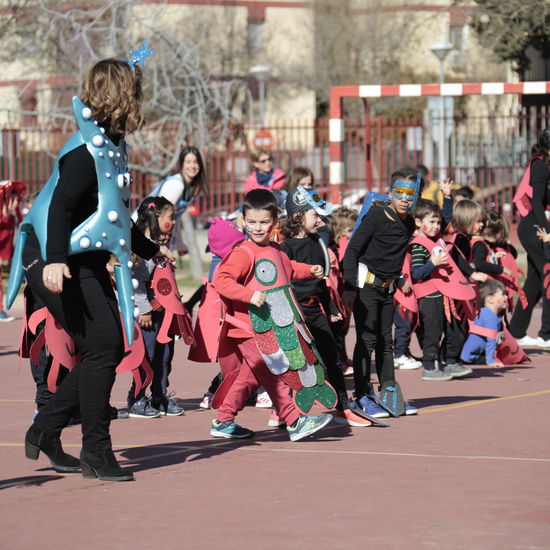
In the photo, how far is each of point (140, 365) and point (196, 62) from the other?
555 inches

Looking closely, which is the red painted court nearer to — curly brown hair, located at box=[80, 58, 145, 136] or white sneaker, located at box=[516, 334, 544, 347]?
curly brown hair, located at box=[80, 58, 145, 136]

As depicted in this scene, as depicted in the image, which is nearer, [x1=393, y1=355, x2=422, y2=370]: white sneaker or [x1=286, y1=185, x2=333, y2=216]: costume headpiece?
[x1=286, y1=185, x2=333, y2=216]: costume headpiece

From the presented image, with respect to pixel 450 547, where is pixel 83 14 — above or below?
above

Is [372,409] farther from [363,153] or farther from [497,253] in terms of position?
[363,153]

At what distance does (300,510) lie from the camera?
5.13 meters

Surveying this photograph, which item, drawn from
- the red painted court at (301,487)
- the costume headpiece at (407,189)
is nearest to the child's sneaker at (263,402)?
the red painted court at (301,487)

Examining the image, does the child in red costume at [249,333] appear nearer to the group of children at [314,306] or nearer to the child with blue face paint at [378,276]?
the group of children at [314,306]

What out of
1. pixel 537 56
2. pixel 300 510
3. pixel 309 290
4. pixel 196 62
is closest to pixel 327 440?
pixel 309 290

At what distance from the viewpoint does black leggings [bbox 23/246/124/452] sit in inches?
224

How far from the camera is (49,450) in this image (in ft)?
19.4

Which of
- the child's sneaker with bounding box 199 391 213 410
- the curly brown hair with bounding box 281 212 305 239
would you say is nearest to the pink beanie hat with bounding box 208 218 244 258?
the curly brown hair with bounding box 281 212 305 239

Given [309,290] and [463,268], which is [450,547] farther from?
[463,268]

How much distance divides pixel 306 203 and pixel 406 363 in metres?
3.30

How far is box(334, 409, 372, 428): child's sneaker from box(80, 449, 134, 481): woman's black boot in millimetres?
2022
